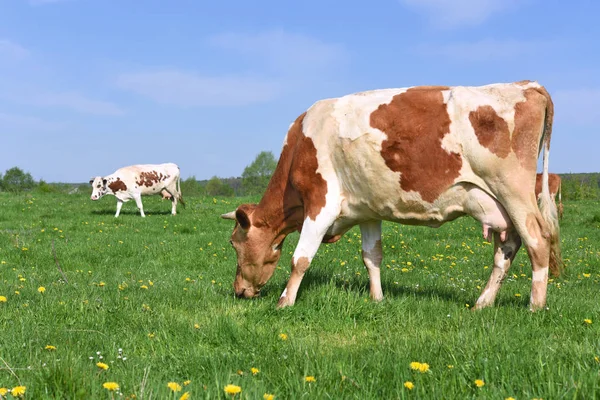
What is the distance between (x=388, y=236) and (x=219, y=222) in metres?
6.72

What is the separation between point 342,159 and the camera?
19.6ft

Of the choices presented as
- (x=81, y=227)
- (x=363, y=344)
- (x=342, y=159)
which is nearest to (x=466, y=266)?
(x=342, y=159)

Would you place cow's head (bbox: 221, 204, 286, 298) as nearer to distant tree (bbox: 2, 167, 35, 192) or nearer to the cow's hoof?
the cow's hoof

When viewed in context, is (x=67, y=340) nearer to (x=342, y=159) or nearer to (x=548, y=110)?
(x=342, y=159)

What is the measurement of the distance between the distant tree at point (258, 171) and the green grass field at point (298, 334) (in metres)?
112

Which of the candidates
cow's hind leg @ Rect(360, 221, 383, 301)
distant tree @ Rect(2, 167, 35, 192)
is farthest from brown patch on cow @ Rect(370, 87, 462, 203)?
distant tree @ Rect(2, 167, 35, 192)

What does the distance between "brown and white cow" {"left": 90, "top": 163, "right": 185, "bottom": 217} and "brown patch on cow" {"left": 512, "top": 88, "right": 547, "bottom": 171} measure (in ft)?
58.7

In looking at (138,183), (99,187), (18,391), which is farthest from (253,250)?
(99,187)

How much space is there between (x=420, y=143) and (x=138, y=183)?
19.9 meters

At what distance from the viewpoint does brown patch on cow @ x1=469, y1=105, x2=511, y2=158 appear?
5402 millimetres

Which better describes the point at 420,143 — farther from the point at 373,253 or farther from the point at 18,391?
the point at 18,391

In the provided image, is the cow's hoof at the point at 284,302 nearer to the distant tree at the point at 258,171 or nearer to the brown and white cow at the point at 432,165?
the brown and white cow at the point at 432,165

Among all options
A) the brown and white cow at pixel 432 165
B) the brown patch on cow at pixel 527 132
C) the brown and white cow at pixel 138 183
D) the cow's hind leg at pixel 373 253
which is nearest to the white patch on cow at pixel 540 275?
the brown and white cow at pixel 432 165

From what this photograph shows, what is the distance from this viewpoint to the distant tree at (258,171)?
400ft
